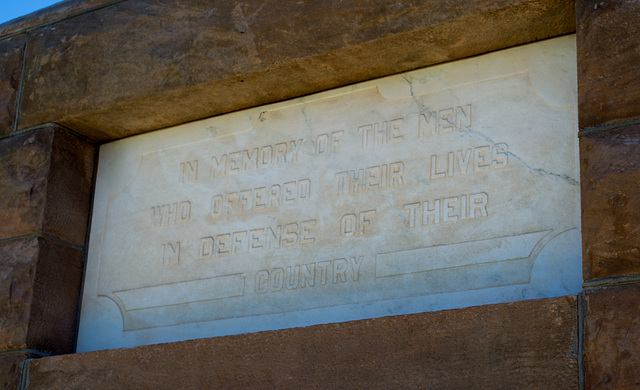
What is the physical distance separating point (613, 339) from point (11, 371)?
2.39m

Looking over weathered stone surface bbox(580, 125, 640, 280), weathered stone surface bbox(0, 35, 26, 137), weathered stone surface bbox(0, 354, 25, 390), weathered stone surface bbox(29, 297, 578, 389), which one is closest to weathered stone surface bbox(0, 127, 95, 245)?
weathered stone surface bbox(0, 35, 26, 137)

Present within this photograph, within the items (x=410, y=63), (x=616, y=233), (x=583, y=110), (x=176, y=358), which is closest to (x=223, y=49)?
(x=410, y=63)

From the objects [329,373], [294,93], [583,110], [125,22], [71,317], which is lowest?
[329,373]

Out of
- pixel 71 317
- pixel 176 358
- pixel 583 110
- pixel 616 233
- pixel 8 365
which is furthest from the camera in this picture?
pixel 71 317

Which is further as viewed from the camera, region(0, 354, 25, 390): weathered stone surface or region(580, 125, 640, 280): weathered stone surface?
region(0, 354, 25, 390): weathered stone surface

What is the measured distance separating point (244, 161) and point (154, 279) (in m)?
0.64

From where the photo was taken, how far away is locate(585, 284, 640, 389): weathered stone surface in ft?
9.13

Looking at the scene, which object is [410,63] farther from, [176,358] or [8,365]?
[8,365]

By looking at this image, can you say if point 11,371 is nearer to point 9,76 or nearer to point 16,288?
point 16,288

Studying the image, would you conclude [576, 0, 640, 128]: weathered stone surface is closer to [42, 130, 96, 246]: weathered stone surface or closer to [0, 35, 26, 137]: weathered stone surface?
[42, 130, 96, 246]: weathered stone surface

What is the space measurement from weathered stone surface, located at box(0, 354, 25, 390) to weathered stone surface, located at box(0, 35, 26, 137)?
1.08 meters

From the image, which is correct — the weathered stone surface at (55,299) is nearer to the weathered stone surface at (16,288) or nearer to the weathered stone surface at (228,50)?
the weathered stone surface at (16,288)

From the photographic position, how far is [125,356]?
12.2 ft

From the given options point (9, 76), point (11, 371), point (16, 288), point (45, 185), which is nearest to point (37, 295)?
point (16, 288)
